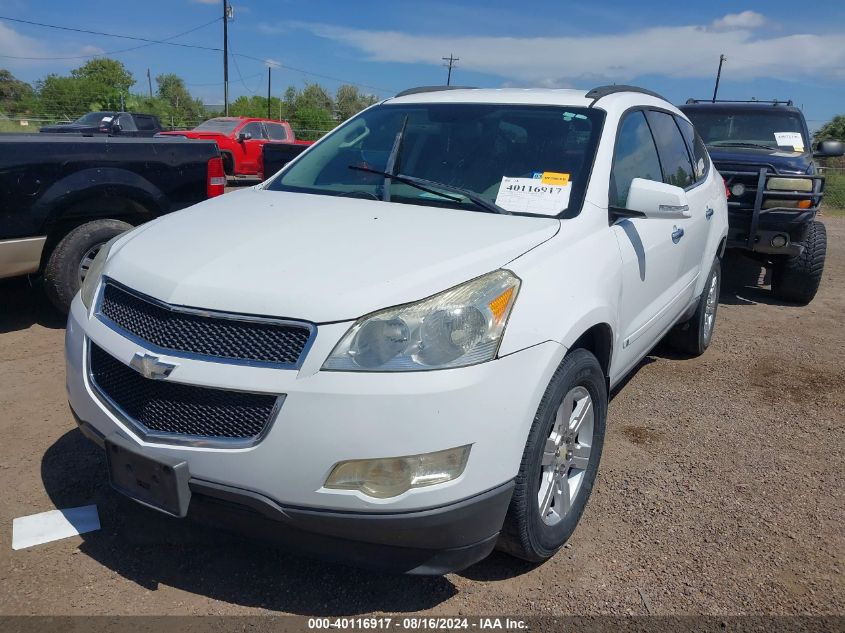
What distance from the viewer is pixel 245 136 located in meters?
16.0

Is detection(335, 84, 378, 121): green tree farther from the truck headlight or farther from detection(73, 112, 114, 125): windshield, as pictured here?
the truck headlight

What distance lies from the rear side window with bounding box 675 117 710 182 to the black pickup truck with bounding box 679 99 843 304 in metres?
1.70

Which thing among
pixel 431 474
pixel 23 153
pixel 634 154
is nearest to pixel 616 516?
pixel 431 474

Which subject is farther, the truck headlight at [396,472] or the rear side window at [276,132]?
the rear side window at [276,132]

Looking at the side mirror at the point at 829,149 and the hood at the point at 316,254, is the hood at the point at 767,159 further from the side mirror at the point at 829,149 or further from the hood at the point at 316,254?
the hood at the point at 316,254

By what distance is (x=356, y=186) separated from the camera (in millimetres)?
3383

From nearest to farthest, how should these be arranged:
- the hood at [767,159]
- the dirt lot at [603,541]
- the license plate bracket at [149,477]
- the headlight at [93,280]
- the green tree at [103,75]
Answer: the license plate bracket at [149,477] → the dirt lot at [603,541] → the headlight at [93,280] → the hood at [767,159] → the green tree at [103,75]

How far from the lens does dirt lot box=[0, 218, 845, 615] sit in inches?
98.3

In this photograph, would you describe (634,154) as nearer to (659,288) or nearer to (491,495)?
(659,288)

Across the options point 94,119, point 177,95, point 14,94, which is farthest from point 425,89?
point 177,95

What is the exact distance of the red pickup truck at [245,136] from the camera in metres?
17.1

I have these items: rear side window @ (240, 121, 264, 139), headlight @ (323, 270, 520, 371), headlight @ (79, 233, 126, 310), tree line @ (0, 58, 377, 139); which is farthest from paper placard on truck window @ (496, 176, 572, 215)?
tree line @ (0, 58, 377, 139)

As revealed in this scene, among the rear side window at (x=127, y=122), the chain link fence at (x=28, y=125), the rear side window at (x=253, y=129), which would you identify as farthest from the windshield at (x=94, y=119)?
the rear side window at (x=253, y=129)

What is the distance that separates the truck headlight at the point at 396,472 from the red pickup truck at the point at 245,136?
15073 mm
